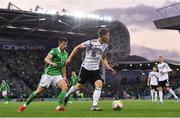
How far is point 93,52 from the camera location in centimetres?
1330

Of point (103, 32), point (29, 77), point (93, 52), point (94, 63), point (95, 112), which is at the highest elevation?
point (103, 32)

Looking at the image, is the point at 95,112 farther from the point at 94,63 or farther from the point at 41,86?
the point at 41,86

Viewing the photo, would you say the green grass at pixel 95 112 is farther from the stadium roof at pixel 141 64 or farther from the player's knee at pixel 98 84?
the stadium roof at pixel 141 64

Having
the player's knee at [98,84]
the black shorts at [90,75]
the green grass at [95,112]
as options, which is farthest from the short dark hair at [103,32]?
the green grass at [95,112]

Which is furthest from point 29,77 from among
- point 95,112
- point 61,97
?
point 95,112

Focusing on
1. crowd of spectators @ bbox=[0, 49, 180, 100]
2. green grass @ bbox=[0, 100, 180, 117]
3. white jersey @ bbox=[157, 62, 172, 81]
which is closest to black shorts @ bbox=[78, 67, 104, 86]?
green grass @ bbox=[0, 100, 180, 117]

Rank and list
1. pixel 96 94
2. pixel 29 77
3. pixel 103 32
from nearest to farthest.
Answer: pixel 103 32
pixel 96 94
pixel 29 77

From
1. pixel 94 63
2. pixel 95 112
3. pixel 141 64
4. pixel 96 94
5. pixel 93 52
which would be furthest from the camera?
pixel 141 64

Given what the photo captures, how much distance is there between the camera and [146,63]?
2413 inches

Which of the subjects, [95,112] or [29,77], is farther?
[29,77]

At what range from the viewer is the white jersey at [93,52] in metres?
13.2

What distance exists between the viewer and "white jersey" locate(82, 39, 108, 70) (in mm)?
13195

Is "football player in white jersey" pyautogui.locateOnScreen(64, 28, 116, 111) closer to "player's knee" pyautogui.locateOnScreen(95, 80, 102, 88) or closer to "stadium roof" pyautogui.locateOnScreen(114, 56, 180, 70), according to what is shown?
"player's knee" pyautogui.locateOnScreen(95, 80, 102, 88)

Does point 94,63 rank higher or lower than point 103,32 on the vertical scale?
lower
